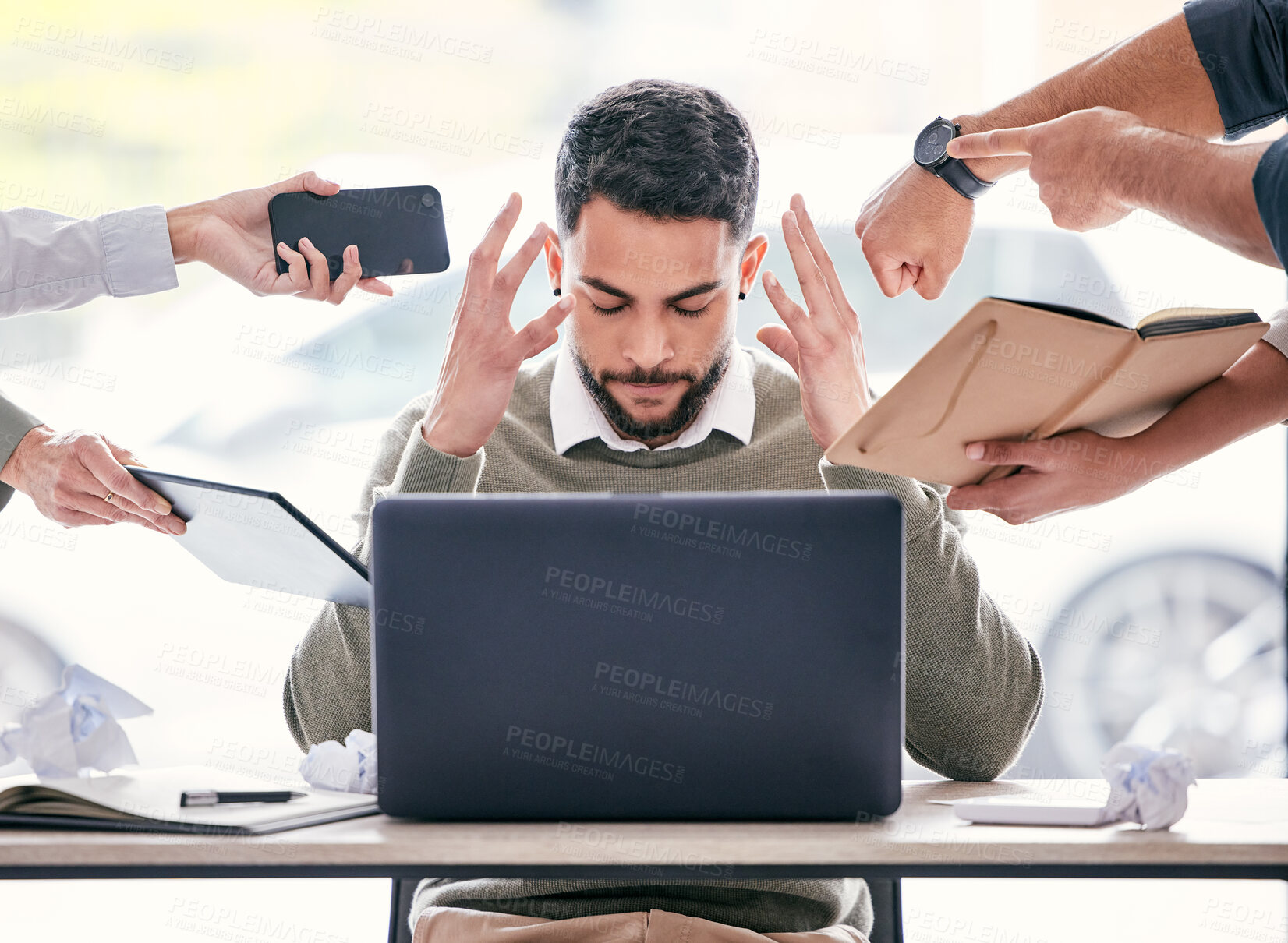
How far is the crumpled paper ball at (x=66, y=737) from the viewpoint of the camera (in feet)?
2.85

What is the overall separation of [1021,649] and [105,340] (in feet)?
8.05

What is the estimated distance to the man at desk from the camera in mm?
1127

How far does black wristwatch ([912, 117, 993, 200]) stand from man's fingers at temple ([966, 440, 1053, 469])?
1.93 ft

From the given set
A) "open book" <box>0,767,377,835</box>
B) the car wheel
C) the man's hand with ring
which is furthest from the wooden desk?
the car wheel

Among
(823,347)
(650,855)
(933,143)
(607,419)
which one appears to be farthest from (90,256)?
(650,855)

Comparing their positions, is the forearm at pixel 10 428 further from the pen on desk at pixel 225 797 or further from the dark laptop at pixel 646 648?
the dark laptop at pixel 646 648

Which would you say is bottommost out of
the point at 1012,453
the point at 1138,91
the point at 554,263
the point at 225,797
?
the point at 225,797

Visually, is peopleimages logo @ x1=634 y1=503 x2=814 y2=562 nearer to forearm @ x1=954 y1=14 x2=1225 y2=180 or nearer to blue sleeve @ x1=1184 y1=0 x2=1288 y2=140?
forearm @ x1=954 y1=14 x2=1225 y2=180

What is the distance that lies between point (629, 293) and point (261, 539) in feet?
2.13

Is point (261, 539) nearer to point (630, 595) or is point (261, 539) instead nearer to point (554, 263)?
point (630, 595)

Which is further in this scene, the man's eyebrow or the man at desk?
the man's eyebrow

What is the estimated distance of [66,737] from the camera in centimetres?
87

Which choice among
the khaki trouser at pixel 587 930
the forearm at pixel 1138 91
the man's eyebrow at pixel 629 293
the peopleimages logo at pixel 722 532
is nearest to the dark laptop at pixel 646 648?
the peopleimages logo at pixel 722 532

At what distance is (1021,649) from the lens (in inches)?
48.1
